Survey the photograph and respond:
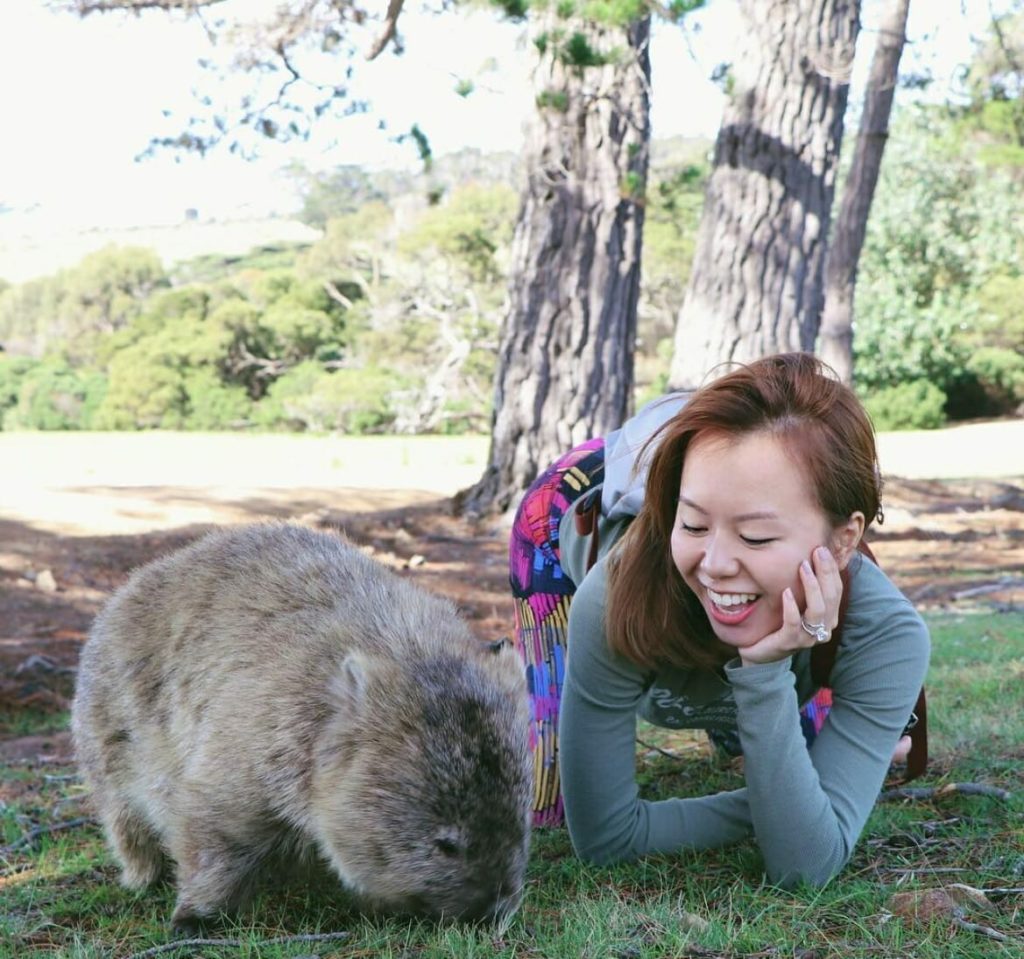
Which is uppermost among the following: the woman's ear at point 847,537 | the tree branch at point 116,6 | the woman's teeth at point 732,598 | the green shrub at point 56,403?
the tree branch at point 116,6

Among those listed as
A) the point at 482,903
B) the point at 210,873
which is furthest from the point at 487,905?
the point at 210,873

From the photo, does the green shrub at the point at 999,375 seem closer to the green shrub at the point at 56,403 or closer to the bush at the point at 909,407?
the bush at the point at 909,407

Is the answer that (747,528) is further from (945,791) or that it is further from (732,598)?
(945,791)

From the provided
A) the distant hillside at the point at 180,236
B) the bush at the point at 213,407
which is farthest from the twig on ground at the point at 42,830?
the distant hillside at the point at 180,236

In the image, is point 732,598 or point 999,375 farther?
point 999,375

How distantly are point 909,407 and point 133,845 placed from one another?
2931 cm

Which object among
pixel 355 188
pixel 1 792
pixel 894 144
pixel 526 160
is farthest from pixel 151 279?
pixel 1 792

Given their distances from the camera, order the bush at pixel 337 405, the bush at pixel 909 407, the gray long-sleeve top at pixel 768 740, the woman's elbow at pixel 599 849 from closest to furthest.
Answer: the gray long-sleeve top at pixel 768 740 → the woman's elbow at pixel 599 849 → the bush at pixel 337 405 → the bush at pixel 909 407

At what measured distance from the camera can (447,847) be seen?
10.1ft

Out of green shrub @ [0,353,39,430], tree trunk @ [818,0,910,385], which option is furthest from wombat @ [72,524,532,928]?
green shrub @ [0,353,39,430]

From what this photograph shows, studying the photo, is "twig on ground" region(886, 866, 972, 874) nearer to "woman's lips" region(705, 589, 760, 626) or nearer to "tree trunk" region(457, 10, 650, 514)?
"woman's lips" region(705, 589, 760, 626)

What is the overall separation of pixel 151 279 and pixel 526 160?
31.2 m

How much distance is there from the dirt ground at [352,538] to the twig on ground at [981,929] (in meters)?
4.28

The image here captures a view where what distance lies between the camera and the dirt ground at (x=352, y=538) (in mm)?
7211
